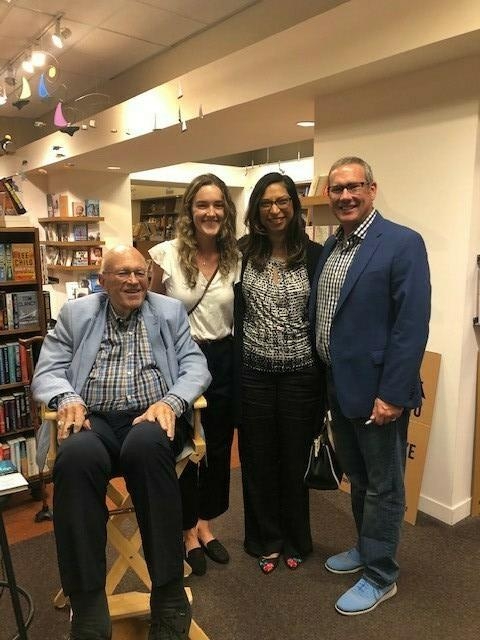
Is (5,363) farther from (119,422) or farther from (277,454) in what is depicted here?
(277,454)

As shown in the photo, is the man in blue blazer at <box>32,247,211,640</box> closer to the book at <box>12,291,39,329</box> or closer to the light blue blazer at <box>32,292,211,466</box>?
the light blue blazer at <box>32,292,211,466</box>

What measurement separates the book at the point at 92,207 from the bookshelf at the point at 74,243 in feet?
0.32

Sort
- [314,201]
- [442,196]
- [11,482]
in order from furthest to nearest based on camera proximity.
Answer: [314,201] < [442,196] < [11,482]

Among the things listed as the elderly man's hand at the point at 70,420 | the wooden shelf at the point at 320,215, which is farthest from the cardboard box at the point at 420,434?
the elderly man's hand at the point at 70,420

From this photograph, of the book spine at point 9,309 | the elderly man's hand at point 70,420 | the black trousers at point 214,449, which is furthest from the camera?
the book spine at point 9,309

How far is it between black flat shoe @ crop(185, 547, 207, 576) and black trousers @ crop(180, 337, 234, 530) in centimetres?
11

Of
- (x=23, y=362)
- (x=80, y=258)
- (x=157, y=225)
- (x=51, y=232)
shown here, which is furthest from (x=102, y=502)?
(x=157, y=225)

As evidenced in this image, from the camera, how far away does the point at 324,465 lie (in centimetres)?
194

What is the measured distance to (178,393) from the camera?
168 centimetres

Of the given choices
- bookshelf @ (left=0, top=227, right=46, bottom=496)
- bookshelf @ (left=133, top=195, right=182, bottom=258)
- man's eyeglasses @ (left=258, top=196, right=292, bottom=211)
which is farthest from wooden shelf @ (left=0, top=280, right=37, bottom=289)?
bookshelf @ (left=133, top=195, right=182, bottom=258)

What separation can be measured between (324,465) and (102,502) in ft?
2.81

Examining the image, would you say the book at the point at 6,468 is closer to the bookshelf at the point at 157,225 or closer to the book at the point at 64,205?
the book at the point at 64,205

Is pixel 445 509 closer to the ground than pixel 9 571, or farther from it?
closer to the ground

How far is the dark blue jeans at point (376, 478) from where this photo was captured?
1.78 metres
